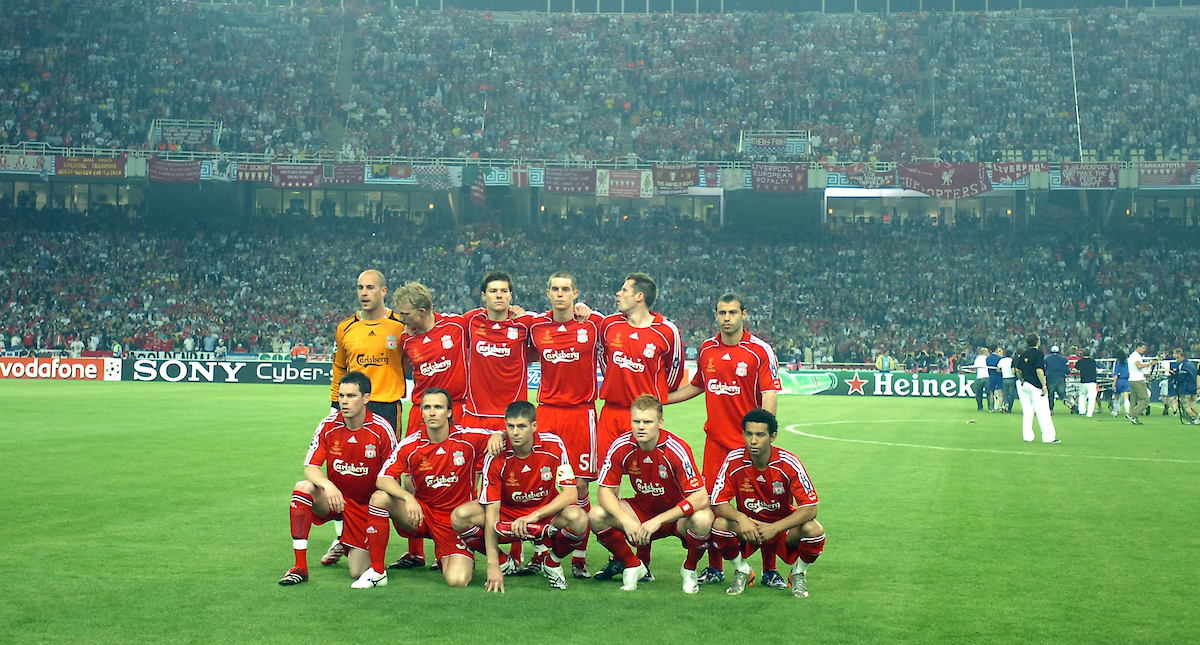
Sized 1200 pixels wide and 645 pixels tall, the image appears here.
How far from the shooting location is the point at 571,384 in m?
9.20

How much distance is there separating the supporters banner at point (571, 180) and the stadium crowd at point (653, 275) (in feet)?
12.3

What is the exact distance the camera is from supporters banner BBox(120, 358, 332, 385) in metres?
39.8

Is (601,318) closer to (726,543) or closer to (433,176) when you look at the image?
(726,543)

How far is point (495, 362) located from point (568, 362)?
0.64 metres

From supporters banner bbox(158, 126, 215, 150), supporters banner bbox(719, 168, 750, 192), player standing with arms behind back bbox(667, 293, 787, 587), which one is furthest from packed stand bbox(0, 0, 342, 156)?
player standing with arms behind back bbox(667, 293, 787, 587)

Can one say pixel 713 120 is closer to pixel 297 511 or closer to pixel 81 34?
pixel 81 34

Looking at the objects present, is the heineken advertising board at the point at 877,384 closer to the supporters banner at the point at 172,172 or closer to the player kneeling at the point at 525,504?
the supporters banner at the point at 172,172

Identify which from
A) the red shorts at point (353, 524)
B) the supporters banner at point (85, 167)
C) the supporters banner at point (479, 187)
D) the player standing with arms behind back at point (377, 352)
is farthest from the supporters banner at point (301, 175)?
the red shorts at point (353, 524)

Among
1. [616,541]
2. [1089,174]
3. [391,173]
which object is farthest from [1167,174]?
[616,541]

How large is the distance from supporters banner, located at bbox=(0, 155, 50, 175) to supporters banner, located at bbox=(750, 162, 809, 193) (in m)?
31.6

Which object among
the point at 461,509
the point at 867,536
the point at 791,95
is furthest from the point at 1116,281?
the point at 461,509

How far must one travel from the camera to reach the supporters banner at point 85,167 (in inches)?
1895

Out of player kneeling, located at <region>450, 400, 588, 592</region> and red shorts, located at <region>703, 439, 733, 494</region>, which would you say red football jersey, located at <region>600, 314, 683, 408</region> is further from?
player kneeling, located at <region>450, 400, 588, 592</region>

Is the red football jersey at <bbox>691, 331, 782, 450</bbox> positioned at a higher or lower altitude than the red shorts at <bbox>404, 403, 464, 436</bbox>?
higher
